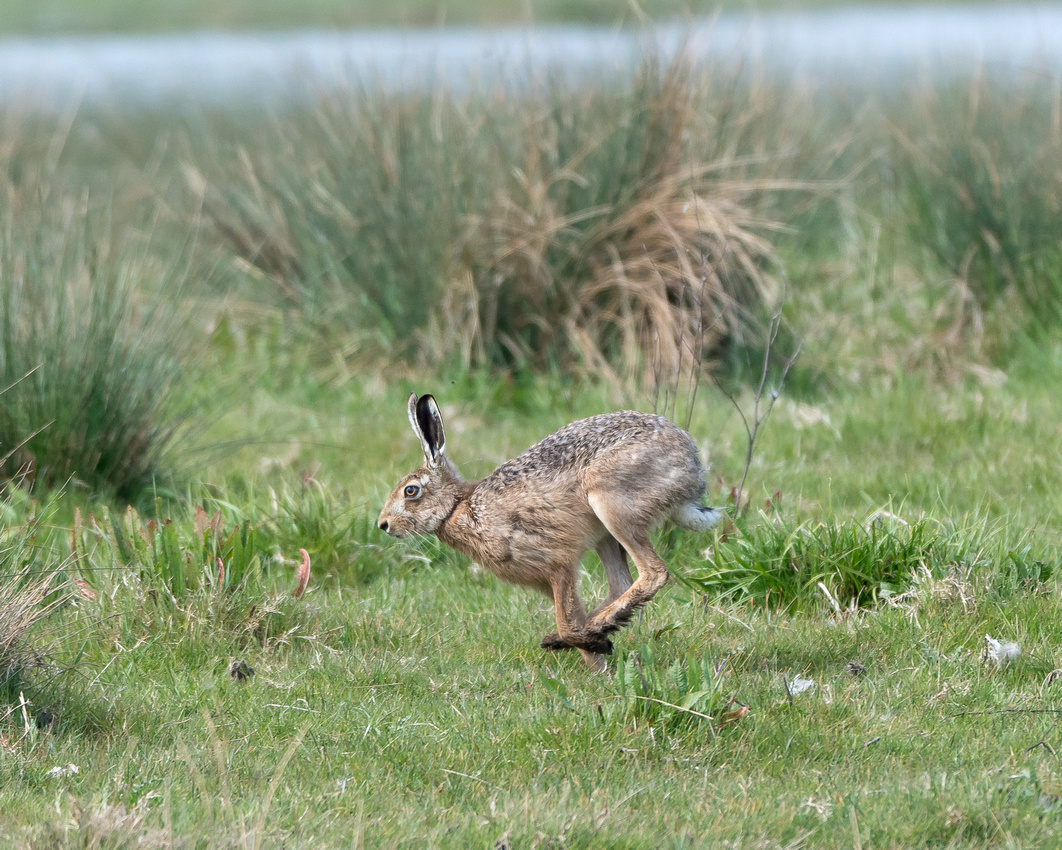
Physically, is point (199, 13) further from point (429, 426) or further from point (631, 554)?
point (631, 554)

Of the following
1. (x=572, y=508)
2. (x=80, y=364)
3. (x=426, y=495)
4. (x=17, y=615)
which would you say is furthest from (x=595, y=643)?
(x=80, y=364)

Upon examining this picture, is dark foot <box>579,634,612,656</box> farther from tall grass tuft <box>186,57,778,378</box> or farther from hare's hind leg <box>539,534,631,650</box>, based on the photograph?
tall grass tuft <box>186,57,778,378</box>

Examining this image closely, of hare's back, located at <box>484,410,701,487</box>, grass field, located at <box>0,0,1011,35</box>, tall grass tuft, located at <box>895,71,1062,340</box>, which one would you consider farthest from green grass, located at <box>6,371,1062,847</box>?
grass field, located at <box>0,0,1011,35</box>

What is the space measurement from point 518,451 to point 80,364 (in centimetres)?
239

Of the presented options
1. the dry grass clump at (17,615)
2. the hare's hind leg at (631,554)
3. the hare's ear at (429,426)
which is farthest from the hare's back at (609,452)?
the dry grass clump at (17,615)

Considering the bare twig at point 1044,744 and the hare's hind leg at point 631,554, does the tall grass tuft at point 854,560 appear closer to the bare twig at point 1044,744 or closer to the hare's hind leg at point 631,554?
the hare's hind leg at point 631,554

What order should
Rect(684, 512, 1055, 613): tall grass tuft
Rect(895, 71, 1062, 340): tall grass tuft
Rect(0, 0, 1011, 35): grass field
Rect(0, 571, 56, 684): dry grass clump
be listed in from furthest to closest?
Rect(0, 0, 1011, 35): grass field < Rect(895, 71, 1062, 340): tall grass tuft < Rect(684, 512, 1055, 613): tall grass tuft < Rect(0, 571, 56, 684): dry grass clump

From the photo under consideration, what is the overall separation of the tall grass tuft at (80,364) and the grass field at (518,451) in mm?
21

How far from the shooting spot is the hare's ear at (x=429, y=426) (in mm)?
4684

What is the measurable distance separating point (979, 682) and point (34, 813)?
9.76 feet

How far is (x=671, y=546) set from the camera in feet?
18.9

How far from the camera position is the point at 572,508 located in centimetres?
456

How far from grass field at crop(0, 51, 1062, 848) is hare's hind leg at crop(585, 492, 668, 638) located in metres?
0.15

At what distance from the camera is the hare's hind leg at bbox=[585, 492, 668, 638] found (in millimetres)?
4414
